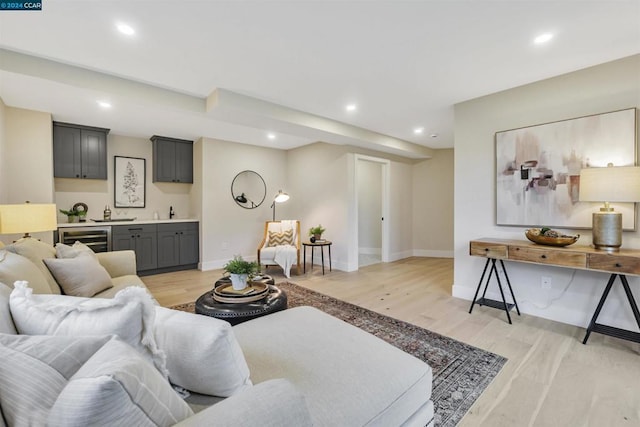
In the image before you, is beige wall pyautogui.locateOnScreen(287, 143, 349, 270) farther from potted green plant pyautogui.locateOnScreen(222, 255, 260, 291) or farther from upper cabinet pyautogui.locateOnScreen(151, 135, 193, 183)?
potted green plant pyautogui.locateOnScreen(222, 255, 260, 291)

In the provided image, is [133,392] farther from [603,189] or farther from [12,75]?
[12,75]

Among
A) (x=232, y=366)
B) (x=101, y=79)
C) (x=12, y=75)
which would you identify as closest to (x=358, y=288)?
(x=232, y=366)

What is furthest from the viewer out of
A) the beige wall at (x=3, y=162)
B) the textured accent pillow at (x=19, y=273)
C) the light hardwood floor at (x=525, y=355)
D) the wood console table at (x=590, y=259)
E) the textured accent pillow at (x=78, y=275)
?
the beige wall at (x=3, y=162)

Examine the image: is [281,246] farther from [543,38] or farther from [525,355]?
[543,38]

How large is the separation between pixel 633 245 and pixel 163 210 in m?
6.28

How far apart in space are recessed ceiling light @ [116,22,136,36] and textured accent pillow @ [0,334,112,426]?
7.20ft

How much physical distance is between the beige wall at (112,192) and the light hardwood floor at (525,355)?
5.32 feet

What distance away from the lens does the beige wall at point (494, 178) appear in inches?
95.5

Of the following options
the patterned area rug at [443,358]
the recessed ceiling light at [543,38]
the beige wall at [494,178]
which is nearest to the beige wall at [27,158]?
the patterned area rug at [443,358]

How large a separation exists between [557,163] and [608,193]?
619 mm

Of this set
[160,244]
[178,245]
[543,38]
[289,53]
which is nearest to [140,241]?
[160,244]

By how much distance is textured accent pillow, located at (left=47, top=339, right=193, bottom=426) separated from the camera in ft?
1.69

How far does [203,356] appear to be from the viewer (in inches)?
33.9

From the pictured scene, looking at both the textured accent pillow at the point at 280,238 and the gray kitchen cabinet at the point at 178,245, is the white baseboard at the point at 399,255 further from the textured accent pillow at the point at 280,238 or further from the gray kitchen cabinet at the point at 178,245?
the gray kitchen cabinet at the point at 178,245
